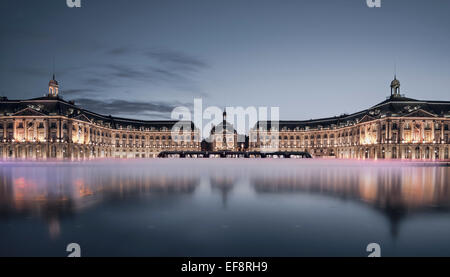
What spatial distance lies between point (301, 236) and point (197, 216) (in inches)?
151

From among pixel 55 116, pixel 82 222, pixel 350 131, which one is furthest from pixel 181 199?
pixel 350 131

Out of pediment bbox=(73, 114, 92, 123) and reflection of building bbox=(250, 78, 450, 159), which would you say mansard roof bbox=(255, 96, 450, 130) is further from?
pediment bbox=(73, 114, 92, 123)

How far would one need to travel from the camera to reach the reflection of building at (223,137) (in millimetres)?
121875

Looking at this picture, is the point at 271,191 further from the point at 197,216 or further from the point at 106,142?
the point at 106,142

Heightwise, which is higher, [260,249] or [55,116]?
[55,116]

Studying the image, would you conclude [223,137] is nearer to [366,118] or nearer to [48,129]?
[366,118]

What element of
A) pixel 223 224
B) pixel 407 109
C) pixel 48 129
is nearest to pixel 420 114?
pixel 407 109

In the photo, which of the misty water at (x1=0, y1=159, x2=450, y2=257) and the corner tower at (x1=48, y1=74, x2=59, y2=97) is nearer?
the misty water at (x1=0, y1=159, x2=450, y2=257)

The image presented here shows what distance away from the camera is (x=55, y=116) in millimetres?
74000

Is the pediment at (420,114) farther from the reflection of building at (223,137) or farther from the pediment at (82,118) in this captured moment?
the pediment at (82,118)

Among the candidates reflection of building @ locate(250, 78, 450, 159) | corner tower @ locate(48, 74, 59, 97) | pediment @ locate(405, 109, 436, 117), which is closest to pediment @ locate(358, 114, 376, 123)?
reflection of building @ locate(250, 78, 450, 159)

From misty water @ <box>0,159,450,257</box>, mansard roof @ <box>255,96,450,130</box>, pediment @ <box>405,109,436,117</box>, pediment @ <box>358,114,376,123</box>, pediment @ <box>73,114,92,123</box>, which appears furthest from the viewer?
pediment @ <box>73,114,92,123</box>

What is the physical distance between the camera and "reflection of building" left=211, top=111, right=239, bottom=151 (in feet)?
400
